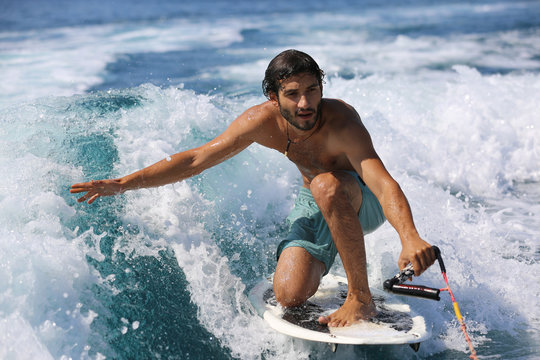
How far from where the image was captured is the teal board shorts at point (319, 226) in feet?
12.9

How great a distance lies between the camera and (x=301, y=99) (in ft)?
11.9

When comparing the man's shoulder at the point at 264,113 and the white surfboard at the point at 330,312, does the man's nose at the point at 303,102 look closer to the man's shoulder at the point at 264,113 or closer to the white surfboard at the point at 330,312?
the man's shoulder at the point at 264,113

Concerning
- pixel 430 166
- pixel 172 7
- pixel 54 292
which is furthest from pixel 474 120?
pixel 172 7

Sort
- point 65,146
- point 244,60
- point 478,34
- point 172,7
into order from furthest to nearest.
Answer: point 172,7 < point 478,34 < point 244,60 < point 65,146

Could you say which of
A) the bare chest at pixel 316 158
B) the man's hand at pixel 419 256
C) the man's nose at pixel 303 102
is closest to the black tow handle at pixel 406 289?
the man's hand at pixel 419 256

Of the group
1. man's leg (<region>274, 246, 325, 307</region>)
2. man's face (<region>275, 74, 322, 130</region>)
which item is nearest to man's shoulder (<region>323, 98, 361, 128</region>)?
man's face (<region>275, 74, 322, 130</region>)

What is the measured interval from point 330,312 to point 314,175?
2.93 ft

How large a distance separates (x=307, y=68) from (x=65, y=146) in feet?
7.82

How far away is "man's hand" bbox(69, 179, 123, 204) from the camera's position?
12.1ft

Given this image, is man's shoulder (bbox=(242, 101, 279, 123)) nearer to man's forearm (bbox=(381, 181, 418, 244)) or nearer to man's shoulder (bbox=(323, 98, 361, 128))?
man's shoulder (bbox=(323, 98, 361, 128))

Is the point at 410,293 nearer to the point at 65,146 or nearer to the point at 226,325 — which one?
the point at 226,325

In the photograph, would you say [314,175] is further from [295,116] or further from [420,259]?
[420,259]

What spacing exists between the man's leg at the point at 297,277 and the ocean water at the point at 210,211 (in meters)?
0.24

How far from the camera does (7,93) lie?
27.2 feet
